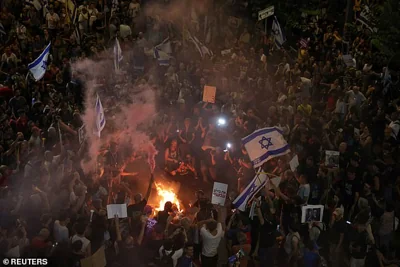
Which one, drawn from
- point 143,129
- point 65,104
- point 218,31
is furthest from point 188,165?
point 218,31

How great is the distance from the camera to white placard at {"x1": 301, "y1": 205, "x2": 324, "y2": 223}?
28.9ft

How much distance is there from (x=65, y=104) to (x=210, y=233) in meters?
6.59

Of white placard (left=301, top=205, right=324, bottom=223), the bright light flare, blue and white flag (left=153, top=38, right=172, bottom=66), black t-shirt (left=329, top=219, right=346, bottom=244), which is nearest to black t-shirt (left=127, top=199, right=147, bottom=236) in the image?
white placard (left=301, top=205, right=324, bottom=223)

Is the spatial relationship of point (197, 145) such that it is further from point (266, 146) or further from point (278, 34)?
point (278, 34)

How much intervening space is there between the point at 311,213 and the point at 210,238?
1.81 meters

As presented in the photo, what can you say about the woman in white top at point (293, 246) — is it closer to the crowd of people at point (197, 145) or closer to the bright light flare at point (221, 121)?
the crowd of people at point (197, 145)

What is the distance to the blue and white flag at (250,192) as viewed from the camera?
29.9ft

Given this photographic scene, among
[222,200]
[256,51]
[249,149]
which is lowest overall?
[256,51]

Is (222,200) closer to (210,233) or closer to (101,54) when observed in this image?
(210,233)

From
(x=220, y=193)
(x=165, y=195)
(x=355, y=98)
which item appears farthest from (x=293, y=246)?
(x=355, y=98)

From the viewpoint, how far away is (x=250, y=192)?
9172 millimetres

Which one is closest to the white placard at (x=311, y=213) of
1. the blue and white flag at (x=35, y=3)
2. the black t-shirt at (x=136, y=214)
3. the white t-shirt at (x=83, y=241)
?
the black t-shirt at (x=136, y=214)

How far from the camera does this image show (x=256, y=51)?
19.3 metres

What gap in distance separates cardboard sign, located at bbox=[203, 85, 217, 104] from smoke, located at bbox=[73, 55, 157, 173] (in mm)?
1465
